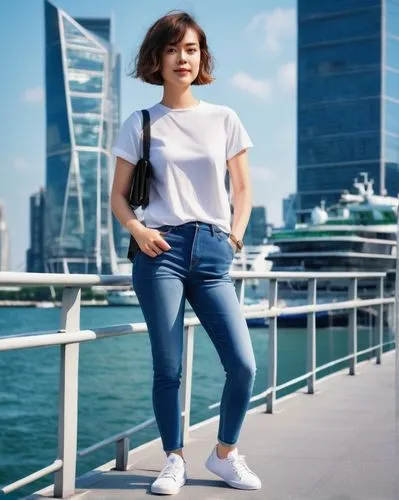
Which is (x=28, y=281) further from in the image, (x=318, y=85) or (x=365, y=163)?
(x=318, y=85)

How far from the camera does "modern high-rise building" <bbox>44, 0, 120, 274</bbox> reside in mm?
79938

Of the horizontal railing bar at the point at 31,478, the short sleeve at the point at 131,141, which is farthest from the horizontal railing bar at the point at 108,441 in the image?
the short sleeve at the point at 131,141

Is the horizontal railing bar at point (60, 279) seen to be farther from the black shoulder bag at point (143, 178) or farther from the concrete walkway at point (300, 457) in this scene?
the concrete walkway at point (300, 457)

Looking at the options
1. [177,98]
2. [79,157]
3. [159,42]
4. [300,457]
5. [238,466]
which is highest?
[79,157]

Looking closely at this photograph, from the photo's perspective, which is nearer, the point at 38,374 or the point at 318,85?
the point at 38,374

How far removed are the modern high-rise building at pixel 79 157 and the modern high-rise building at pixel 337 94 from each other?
65.3ft

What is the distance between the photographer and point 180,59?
217cm

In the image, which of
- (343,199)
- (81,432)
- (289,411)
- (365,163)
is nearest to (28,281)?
(289,411)

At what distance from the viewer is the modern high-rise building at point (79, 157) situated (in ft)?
262

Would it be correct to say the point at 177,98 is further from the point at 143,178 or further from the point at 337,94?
the point at 337,94

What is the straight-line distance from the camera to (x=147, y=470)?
2.51 metres

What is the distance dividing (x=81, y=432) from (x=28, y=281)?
1547 centimetres

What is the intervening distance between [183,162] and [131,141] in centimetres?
15

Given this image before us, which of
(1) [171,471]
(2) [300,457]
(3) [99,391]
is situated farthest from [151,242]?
(3) [99,391]
